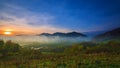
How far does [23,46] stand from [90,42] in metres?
8.32

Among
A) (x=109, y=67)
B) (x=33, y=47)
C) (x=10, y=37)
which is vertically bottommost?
(x=109, y=67)

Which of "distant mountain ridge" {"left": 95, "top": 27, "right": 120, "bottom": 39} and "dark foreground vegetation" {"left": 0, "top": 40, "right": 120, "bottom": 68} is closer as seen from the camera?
"dark foreground vegetation" {"left": 0, "top": 40, "right": 120, "bottom": 68}

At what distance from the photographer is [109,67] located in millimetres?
11047

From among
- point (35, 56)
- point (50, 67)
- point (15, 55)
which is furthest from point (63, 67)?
point (15, 55)

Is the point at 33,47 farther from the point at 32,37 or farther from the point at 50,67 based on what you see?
the point at 50,67

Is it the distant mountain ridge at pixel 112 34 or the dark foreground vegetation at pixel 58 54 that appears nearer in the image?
the dark foreground vegetation at pixel 58 54

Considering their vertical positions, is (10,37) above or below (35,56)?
above

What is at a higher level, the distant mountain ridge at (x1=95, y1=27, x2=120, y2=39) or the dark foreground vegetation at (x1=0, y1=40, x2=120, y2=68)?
the distant mountain ridge at (x1=95, y1=27, x2=120, y2=39)

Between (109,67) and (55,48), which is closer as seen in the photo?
(109,67)

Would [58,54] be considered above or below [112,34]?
below

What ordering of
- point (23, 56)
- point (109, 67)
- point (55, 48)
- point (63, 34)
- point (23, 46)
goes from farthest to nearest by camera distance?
1. point (63, 34)
2. point (55, 48)
3. point (23, 46)
4. point (23, 56)
5. point (109, 67)

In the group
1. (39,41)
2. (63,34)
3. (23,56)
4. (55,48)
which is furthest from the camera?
(63,34)

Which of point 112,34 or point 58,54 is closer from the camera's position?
point 58,54

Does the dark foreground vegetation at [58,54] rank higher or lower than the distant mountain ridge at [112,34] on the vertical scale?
lower
